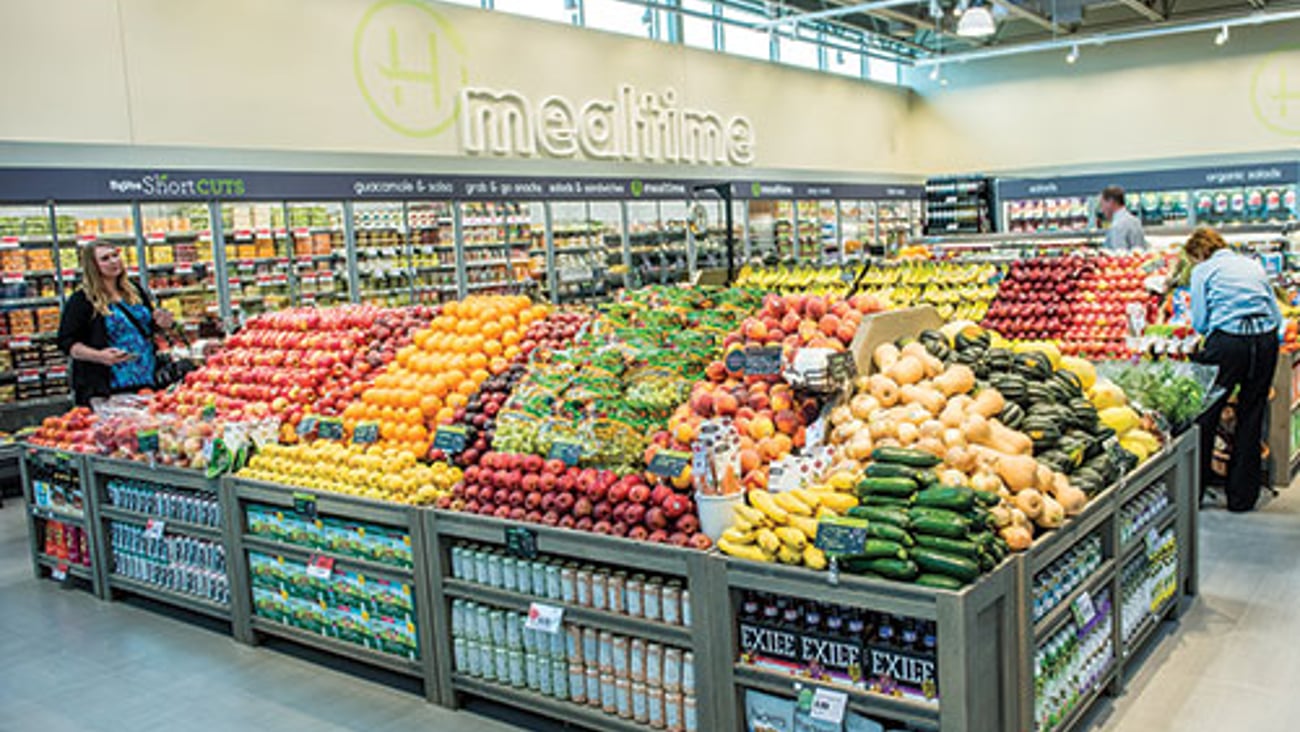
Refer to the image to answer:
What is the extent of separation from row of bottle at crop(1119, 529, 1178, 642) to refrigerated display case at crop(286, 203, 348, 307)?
8.57 metres

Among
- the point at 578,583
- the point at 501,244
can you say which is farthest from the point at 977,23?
the point at 578,583

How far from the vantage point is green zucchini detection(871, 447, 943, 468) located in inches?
129

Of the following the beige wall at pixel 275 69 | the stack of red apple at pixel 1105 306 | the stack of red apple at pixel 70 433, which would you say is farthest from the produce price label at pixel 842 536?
the beige wall at pixel 275 69

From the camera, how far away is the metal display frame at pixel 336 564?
414 centimetres

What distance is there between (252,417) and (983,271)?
5249 mm

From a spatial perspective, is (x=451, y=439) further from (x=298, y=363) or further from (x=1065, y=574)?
(x=1065, y=574)

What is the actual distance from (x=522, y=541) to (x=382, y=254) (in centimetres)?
837

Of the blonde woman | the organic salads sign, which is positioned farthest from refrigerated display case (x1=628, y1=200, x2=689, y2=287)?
the blonde woman

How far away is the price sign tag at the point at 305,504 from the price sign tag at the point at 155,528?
1168mm

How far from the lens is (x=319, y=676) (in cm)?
455

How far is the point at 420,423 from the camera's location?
4.75 metres

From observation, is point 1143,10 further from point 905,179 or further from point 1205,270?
point 1205,270

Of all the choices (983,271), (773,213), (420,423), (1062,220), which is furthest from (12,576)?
(1062,220)

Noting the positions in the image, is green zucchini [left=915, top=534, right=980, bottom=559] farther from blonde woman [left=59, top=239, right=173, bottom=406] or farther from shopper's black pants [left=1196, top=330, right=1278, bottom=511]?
blonde woman [left=59, top=239, right=173, bottom=406]
